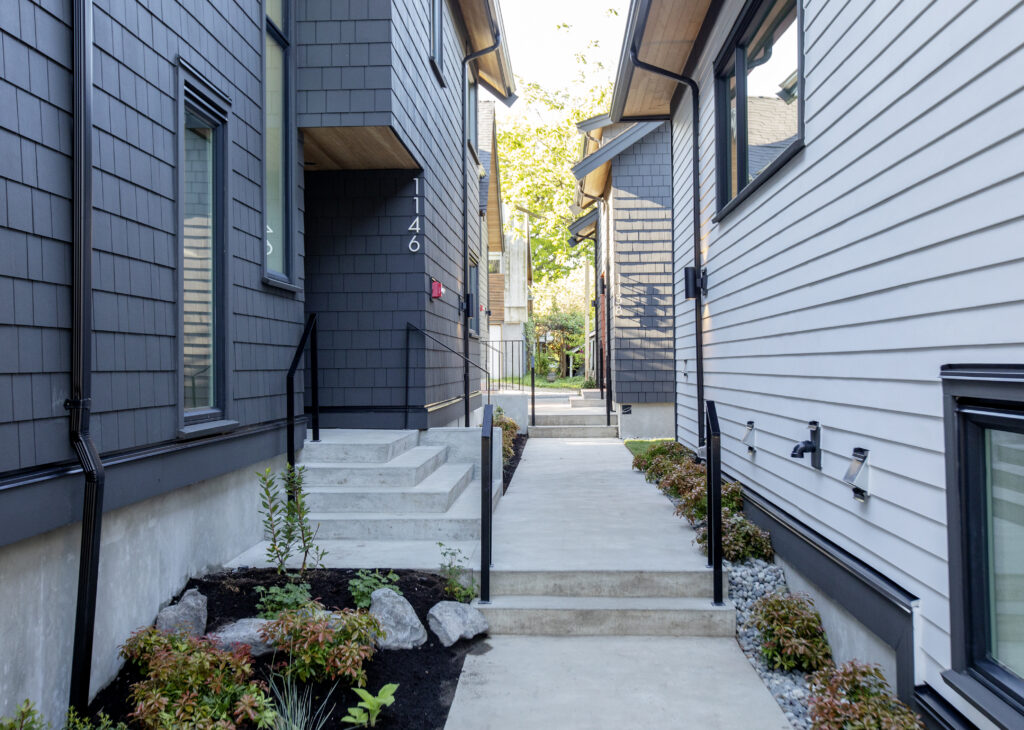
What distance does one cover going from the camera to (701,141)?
22.1 ft

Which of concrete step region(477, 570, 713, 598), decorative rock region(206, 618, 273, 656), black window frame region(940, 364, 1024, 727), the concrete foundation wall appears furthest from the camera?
concrete step region(477, 570, 713, 598)

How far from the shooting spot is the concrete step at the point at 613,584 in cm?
429

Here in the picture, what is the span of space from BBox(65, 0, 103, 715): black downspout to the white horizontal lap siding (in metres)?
3.12

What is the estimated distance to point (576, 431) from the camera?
11.8 meters

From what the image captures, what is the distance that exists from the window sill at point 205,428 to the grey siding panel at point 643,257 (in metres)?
7.96

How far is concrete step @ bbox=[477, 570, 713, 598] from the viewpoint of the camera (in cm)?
429

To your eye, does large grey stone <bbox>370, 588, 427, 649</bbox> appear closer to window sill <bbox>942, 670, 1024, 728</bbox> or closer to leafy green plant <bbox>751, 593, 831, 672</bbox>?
leafy green plant <bbox>751, 593, 831, 672</bbox>

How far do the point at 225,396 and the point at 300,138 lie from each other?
2486 mm

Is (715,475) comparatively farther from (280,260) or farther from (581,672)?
(280,260)

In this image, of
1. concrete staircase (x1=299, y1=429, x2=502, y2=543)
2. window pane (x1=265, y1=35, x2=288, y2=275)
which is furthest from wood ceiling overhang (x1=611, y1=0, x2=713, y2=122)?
concrete staircase (x1=299, y1=429, x2=502, y2=543)

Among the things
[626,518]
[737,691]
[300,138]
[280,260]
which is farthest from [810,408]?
[300,138]

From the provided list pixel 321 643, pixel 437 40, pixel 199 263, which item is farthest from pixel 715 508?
pixel 437 40

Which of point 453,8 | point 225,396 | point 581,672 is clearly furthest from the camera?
point 453,8

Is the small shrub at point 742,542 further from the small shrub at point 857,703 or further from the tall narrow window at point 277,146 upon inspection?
the tall narrow window at point 277,146
